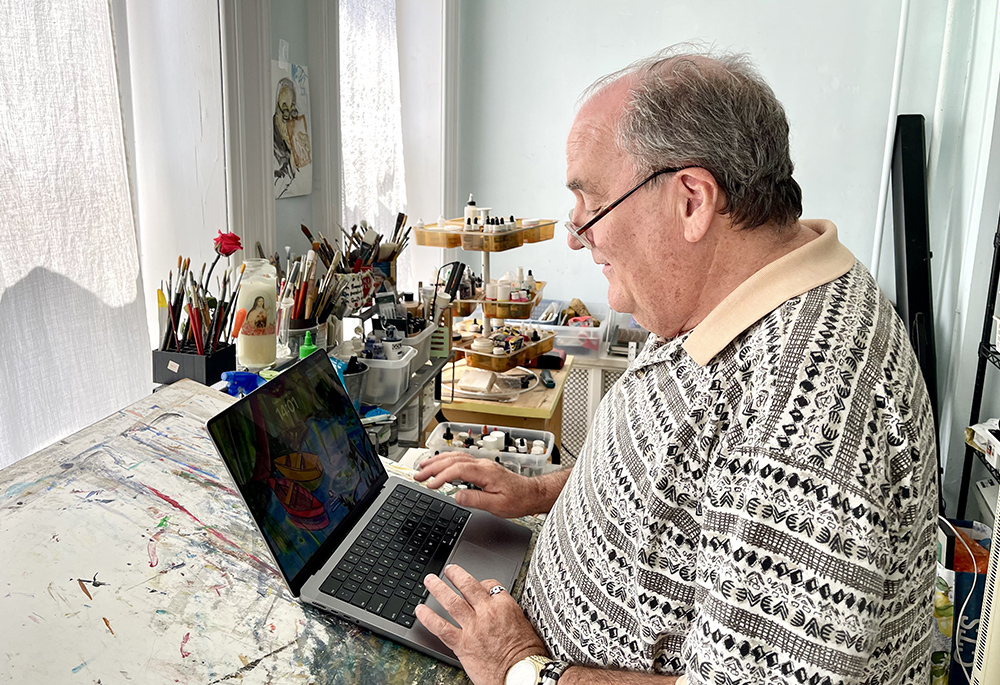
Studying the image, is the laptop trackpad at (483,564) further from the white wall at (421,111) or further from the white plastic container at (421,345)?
the white wall at (421,111)

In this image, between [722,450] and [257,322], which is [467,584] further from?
[257,322]

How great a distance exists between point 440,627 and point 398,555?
16 cm

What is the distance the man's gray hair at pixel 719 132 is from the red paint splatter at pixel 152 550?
2.42ft

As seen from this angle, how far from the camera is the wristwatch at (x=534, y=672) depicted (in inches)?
33.9

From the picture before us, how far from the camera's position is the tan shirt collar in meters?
0.78

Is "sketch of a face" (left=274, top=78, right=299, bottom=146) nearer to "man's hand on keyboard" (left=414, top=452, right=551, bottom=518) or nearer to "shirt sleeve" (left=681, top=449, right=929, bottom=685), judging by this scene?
"man's hand on keyboard" (left=414, top=452, right=551, bottom=518)

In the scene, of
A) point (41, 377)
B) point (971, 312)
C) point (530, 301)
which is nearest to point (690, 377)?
point (41, 377)

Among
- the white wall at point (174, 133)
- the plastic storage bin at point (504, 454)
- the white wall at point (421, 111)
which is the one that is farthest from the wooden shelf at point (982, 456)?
the white wall at point (421, 111)

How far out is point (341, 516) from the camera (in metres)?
1.02

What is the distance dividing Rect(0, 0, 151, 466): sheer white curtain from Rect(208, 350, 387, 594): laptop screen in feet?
1.97

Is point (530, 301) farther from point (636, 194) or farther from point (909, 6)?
A: point (909, 6)

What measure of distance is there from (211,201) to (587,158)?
1225mm

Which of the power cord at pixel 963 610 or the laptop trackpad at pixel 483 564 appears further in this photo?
the power cord at pixel 963 610

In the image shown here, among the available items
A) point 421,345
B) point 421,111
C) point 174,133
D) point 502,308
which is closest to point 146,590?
point 421,345
